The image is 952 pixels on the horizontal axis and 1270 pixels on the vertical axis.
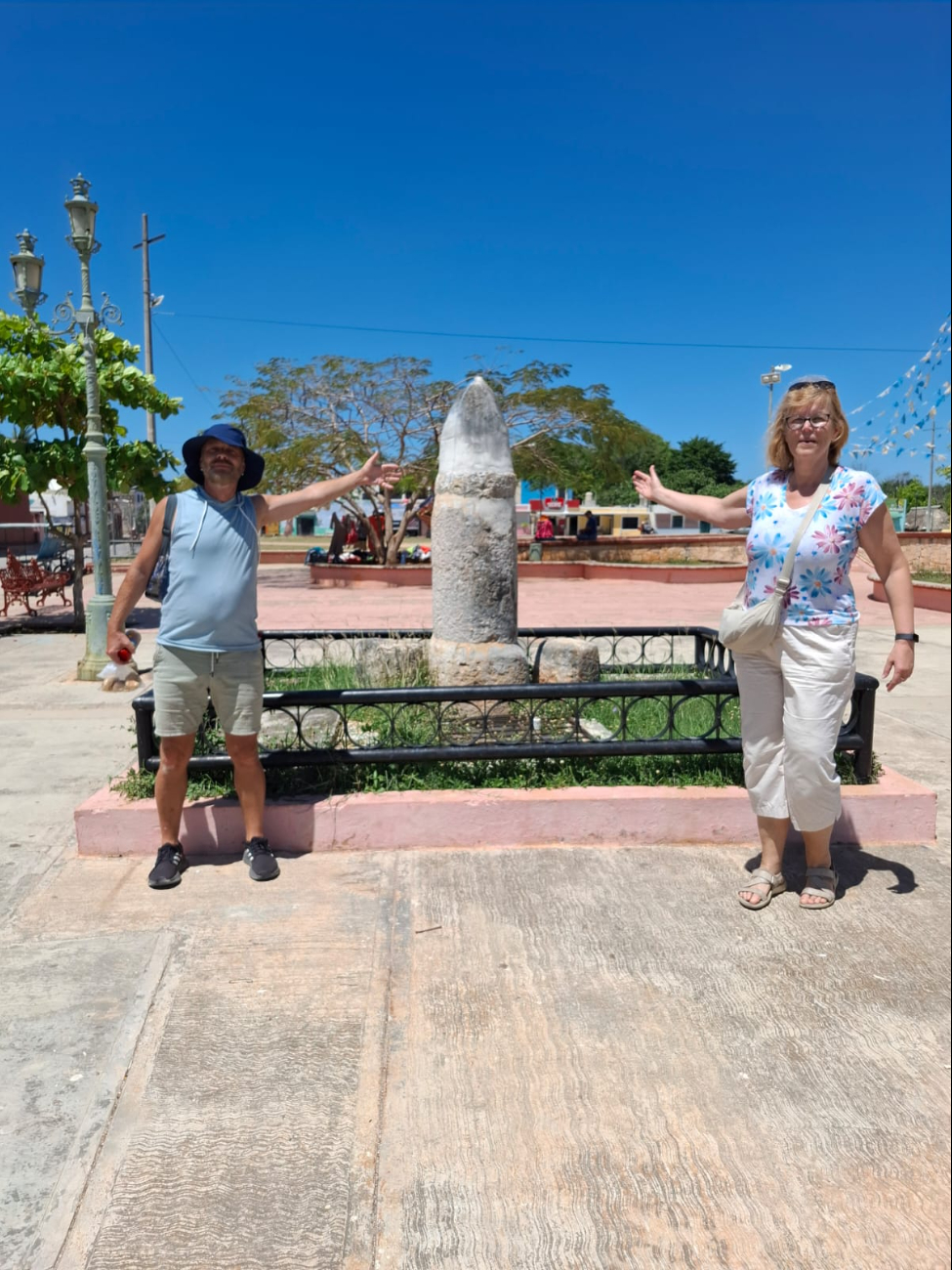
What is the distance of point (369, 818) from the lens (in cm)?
367

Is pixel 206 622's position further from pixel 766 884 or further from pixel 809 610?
pixel 766 884

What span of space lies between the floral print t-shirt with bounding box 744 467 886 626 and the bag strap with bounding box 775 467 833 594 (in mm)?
14

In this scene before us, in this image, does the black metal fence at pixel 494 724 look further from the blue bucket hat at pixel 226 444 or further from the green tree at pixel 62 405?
the green tree at pixel 62 405

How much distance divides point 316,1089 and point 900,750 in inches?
179

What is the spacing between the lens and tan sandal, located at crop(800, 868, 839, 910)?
3.22m

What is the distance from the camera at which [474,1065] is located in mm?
2322

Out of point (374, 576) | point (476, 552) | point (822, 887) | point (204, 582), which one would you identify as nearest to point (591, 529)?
point (374, 576)

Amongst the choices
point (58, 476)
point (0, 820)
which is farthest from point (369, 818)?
point (58, 476)

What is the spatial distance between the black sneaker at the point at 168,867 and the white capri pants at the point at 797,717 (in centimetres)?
223

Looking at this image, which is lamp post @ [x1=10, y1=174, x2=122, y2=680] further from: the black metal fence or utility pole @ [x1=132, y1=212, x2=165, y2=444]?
utility pole @ [x1=132, y1=212, x2=165, y2=444]

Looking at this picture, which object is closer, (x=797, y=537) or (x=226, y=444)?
(x=797, y=537)

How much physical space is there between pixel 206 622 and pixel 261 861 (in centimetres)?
95

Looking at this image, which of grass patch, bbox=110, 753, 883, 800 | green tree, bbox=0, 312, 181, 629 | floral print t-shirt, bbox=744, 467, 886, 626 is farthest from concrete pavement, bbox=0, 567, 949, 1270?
green tree, bbox=0, 312, 181, 629

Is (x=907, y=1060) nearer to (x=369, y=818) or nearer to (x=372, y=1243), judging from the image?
(x=372, y=1243)
